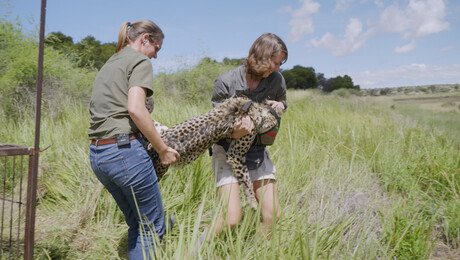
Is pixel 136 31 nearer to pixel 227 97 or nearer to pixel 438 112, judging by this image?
pixel 227 97

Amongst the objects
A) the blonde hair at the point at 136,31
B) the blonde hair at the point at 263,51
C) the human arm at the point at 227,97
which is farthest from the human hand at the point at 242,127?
the blonde hair at the point at 136,31

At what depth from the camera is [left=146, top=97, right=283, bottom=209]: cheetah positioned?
215 cm

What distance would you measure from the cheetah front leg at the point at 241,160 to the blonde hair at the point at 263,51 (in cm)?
55

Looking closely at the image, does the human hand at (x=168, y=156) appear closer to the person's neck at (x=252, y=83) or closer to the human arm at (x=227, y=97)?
the human arm at (x=227, y=97)

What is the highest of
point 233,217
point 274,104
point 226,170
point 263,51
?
point 263,51

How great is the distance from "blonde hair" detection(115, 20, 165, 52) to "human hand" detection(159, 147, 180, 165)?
776 mm

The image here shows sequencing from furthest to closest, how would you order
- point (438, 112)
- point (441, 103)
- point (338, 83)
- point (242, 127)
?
point (338, 83)
point (441, 103)
point (438, 112)
point (242, 127)

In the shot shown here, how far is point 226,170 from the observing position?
7.93 ft

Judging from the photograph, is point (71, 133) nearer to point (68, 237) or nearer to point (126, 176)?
point (68, 237)

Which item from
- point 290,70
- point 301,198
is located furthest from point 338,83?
point 301,198

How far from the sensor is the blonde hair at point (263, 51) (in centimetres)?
232

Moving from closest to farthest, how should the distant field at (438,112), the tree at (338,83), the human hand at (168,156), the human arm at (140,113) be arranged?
the human arm at (140,113) → the human hand at (168,156) → the distant field at (438,112) → the tree at (338,83)

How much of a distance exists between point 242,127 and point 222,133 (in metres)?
0.16

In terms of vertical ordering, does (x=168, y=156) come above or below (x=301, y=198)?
above
